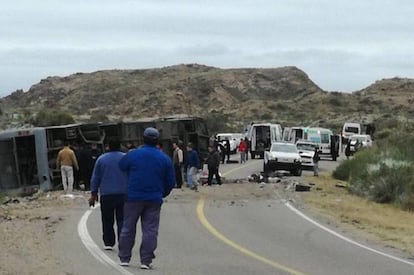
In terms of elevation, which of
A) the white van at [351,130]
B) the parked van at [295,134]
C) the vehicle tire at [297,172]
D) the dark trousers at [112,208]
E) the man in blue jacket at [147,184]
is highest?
the man in blue jacket at [147,184]

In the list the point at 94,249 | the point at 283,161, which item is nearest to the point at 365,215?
the point at 94,249

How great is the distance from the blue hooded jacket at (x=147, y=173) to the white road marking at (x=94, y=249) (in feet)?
3.49

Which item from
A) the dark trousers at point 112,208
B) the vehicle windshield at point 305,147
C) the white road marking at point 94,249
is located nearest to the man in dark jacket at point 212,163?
the white road marking at point 94,249

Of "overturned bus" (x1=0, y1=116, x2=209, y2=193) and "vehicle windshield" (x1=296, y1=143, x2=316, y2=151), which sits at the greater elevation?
"overturned bus" (x1=0, y1=116, x2=209, y2=193)

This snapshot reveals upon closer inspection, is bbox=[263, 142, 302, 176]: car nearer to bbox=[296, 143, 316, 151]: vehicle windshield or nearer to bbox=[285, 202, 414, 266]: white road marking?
bbox=[296, 143, 316, 151]: vehicle windshield

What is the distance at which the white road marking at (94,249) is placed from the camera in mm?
11834

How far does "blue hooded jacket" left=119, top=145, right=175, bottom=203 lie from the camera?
11.3m

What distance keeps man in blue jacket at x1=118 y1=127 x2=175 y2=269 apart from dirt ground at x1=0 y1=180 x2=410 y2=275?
4.32ft

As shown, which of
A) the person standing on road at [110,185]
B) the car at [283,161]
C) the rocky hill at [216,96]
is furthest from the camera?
the rocky hill at [216,96]

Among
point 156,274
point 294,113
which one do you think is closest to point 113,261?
point 156,274

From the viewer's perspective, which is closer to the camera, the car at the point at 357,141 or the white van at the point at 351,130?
the car at the point at 357,141

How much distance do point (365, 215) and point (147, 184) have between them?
44.5 ft

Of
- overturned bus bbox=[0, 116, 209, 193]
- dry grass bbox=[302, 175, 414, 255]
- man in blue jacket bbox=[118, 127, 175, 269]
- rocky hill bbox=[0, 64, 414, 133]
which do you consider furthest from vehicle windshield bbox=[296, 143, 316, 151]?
rocky hill bbox=[0, 64, 414, 133]

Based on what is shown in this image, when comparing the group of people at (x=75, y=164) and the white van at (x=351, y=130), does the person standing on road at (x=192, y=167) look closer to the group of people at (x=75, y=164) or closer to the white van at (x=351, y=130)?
the group of people at (x=75, y=164)
